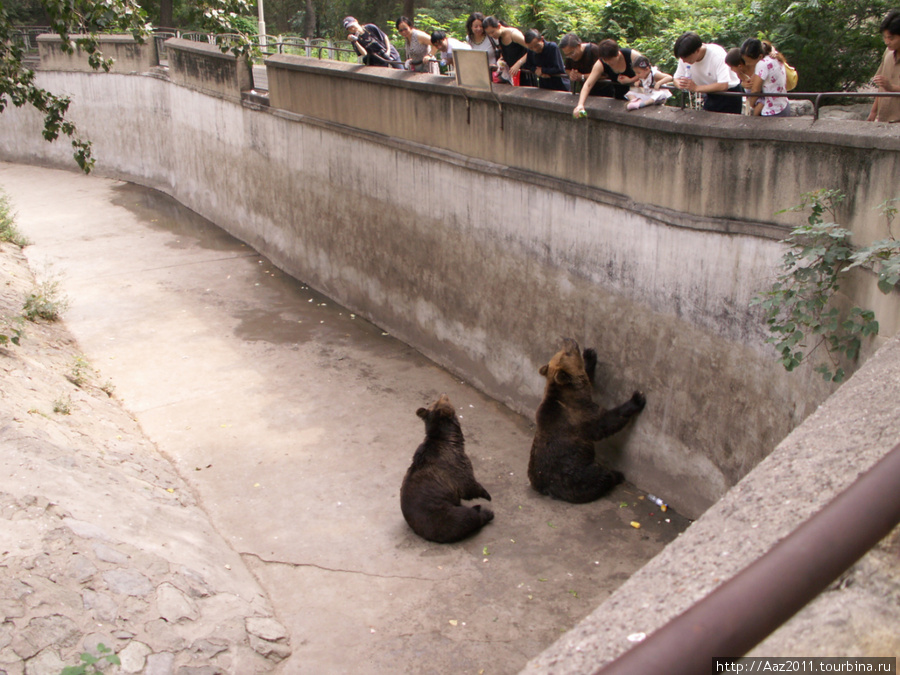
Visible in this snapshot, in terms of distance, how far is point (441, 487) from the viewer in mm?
→ 7039

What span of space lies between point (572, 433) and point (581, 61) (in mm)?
3604

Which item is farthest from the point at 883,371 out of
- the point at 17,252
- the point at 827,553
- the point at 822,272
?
the point at 17,252

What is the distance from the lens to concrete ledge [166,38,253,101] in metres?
15.7

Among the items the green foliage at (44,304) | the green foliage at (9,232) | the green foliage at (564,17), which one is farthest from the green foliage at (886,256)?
the green foliage at (9,232)

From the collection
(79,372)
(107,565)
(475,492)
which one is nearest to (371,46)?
(79,372)

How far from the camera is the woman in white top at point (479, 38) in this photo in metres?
9.55

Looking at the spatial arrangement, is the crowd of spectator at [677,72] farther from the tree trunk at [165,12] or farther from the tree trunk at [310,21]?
the tree trunk at [310,21]

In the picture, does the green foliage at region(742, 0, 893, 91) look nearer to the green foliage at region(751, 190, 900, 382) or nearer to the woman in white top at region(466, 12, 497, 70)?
the woman in white top at region(466, 12, 497, 70)

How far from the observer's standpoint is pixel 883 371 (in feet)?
12.6

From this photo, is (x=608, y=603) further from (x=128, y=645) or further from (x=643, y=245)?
(x=643, y=245)

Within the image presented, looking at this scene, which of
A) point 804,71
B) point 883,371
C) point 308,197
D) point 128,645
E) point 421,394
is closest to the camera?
point 883,371

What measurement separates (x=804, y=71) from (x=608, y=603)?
8.37 meters

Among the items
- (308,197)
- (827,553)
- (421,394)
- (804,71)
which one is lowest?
(421,394)

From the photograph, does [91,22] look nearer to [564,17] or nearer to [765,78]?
[765,78]
